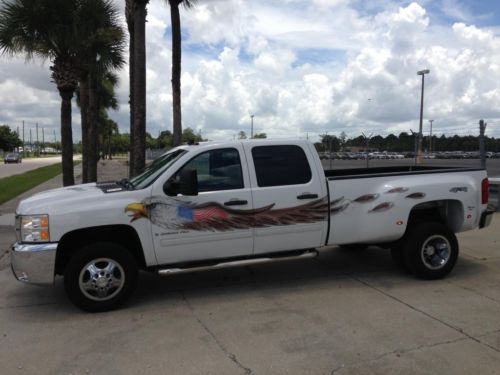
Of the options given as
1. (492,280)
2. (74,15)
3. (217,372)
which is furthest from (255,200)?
(74,15)

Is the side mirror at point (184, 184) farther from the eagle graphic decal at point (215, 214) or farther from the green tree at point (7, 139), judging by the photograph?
the green tree at point (7, 139)

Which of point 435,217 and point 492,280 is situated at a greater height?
point 435,217

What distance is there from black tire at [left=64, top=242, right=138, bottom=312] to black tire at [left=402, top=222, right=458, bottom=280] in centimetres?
333

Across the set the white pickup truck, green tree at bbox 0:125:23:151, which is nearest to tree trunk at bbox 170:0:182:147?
the white pickup truck

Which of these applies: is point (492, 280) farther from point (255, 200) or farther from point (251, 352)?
point (251, 352)

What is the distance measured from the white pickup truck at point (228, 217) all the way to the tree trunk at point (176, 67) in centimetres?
920

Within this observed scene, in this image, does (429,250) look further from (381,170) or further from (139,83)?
(139,83)

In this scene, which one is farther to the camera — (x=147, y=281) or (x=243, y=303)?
(x=147, y=281)

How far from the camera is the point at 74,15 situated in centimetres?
1366

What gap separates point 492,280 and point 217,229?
11.7 ft

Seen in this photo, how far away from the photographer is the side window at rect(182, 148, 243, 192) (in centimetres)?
548

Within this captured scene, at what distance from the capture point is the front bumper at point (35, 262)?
4918mm

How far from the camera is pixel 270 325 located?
4.77m

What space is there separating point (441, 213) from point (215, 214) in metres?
3.12
